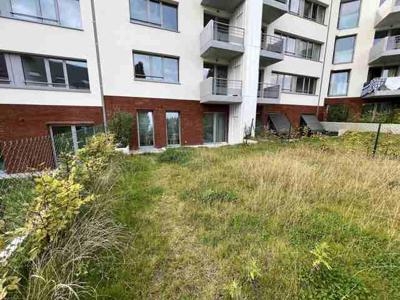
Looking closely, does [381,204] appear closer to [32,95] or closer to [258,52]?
[258,52]

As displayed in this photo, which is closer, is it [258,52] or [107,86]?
[107,86]

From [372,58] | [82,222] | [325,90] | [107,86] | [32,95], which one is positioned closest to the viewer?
[82,222]

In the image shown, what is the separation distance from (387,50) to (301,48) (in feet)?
20.8

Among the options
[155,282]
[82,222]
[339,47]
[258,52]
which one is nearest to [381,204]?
[155,282]

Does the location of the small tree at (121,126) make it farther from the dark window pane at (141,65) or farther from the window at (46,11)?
the window at (46,11)

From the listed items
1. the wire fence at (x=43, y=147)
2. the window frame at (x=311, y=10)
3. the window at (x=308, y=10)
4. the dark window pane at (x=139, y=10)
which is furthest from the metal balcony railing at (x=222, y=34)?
the wire fence at (x=43, y=147)

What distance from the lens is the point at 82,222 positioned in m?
2.97

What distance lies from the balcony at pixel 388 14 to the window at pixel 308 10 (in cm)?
419

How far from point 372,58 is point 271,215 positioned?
2045cm

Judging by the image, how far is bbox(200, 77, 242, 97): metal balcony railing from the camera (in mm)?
12047

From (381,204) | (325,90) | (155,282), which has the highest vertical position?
(325,90)

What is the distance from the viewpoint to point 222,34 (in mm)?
12359

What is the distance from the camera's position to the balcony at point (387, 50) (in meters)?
15.0

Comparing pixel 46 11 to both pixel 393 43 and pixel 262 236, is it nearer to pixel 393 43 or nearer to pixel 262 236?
pixel 262 236
